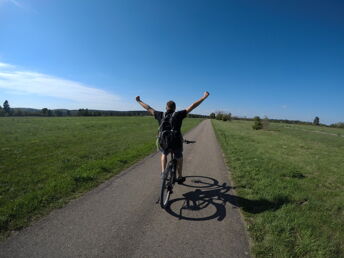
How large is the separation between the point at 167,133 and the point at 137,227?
6.50 ft

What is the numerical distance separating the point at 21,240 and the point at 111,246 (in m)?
1.50

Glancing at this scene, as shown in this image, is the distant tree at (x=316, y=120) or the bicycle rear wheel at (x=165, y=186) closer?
the bicycle rear wheel at (x=165, y=186)

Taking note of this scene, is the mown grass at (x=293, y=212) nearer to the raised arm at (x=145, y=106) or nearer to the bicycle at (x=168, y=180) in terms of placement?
the bicycle at (x=168, y=180)

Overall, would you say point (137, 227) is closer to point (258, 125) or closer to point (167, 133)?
point (167, 133)

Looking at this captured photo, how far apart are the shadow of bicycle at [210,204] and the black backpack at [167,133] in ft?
4.64

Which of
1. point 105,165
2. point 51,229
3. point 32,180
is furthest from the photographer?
point 105,165

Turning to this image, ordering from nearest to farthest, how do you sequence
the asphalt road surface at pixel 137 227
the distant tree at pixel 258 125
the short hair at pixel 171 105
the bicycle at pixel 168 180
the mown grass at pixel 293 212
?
1. the asphalt road surface at pixel 137 227
2. the mown grass at pixel 293 212
3. the bicycle at pixel 168 180
4. the short hair at pixel 171 105
5. the distant tree at pixel 258 125

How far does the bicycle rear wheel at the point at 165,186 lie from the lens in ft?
12.5

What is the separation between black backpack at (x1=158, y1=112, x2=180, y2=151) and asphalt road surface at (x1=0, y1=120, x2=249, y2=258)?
145cm

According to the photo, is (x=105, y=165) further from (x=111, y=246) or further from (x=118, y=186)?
(x=111, y=246)

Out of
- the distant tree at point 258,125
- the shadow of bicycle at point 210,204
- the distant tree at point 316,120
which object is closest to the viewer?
the shadow of bicycle at point 210,204

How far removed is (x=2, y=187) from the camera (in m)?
4.87

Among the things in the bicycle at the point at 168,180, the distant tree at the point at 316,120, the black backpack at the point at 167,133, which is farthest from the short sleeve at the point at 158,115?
the distant tree at the point at 316,120

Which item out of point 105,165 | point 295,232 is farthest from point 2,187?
point 295,232
